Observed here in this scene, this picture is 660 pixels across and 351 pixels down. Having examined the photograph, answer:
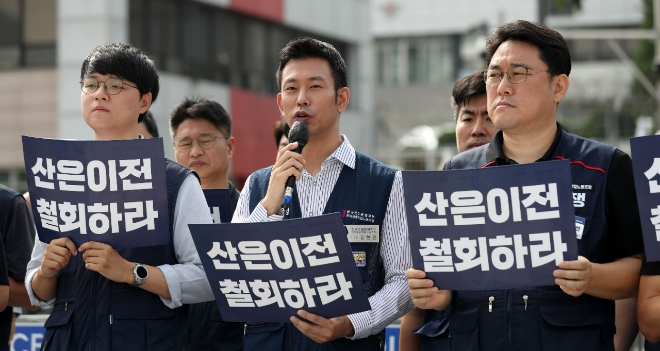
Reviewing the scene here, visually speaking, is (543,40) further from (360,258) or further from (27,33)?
(27,33)

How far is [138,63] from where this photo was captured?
16.9ft

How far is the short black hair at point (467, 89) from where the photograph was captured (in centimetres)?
632

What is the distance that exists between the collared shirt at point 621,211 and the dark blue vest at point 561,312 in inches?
1.3

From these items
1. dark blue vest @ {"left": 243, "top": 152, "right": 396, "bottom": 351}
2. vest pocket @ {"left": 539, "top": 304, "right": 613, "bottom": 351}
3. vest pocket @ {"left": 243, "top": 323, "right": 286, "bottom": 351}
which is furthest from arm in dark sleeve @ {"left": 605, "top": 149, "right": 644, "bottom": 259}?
vest pocket @ {"left": 243, "top": 323, "right": 286, "bottom": 351}

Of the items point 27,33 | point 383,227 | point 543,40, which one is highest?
point 27,33

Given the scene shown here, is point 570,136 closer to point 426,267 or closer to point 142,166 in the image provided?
point 426,267

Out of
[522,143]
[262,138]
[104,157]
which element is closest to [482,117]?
[522,143]

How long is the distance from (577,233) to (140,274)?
198 cm

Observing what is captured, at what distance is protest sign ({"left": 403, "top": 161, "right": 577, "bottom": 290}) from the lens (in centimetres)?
424

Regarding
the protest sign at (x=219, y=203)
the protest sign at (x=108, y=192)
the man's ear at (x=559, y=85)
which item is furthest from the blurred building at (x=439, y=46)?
the protest sign at (x=108, y=192)

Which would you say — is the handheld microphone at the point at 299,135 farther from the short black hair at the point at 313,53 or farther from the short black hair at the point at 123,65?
the short black hair at the point at 123,65

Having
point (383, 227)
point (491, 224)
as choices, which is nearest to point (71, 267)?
point (383, 227)

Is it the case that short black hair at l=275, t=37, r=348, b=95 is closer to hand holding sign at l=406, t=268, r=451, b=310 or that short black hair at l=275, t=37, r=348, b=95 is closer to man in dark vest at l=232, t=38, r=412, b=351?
man in dark vest at l=232, t=38, r=412, b=351

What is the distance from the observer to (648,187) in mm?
4277
